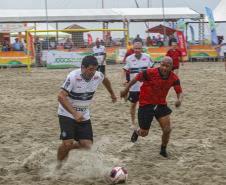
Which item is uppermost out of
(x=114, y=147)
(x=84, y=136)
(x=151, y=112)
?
(x=151, y=112)

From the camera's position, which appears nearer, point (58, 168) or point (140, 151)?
point (58, 168)

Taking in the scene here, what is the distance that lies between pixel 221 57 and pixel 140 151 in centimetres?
2269

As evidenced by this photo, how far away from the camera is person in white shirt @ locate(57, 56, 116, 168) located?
5204 millimetres

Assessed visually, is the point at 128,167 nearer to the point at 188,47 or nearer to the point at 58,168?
the point at 58,168

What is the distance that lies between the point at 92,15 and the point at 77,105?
26.8 meters

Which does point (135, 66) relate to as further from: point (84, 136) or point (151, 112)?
point (84, 136)

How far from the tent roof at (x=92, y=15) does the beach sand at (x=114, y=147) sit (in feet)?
63.7

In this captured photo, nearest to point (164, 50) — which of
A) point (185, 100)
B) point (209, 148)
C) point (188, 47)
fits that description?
point (188, 47)

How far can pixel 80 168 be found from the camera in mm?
5859

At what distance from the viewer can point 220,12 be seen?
32.6m

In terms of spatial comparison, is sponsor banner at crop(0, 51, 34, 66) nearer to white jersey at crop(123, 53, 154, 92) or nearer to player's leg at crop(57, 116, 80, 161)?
white jersey at crop(123, 53, 154, 92)

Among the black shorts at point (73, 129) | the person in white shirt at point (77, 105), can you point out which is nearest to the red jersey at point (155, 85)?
the person in white shirt at point (77, 105)

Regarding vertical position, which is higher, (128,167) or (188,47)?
(188,47)

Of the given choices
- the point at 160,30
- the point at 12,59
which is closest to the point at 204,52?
the point at 160,30
